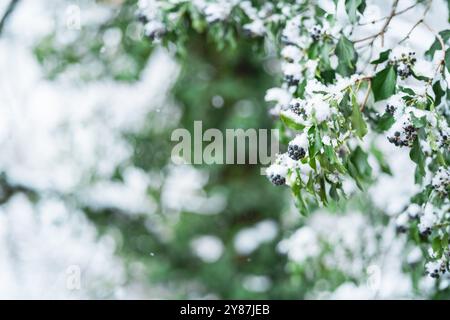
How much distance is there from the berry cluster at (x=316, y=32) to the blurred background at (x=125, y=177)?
1.54m

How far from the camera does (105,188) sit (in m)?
4.16

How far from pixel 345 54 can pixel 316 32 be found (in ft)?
0.38

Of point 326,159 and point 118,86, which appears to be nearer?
point 326,159

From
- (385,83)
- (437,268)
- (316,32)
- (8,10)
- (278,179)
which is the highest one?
(8,10)

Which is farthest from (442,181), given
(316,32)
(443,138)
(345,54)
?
(316,32)

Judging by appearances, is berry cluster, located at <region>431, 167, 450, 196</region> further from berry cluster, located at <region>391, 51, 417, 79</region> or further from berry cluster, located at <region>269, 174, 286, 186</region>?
berry cluster, located at <region>269, 174, 286, 186</region>

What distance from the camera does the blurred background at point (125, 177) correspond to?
387cm

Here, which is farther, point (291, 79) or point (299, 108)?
point (291, 79)

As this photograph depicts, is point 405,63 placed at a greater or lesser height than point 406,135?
greater

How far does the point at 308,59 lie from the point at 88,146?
8.04ft

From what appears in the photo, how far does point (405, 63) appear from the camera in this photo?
1.64m

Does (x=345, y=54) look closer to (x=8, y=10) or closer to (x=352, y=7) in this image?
(x=352, y=7)

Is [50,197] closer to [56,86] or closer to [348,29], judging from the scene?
[56,86]
